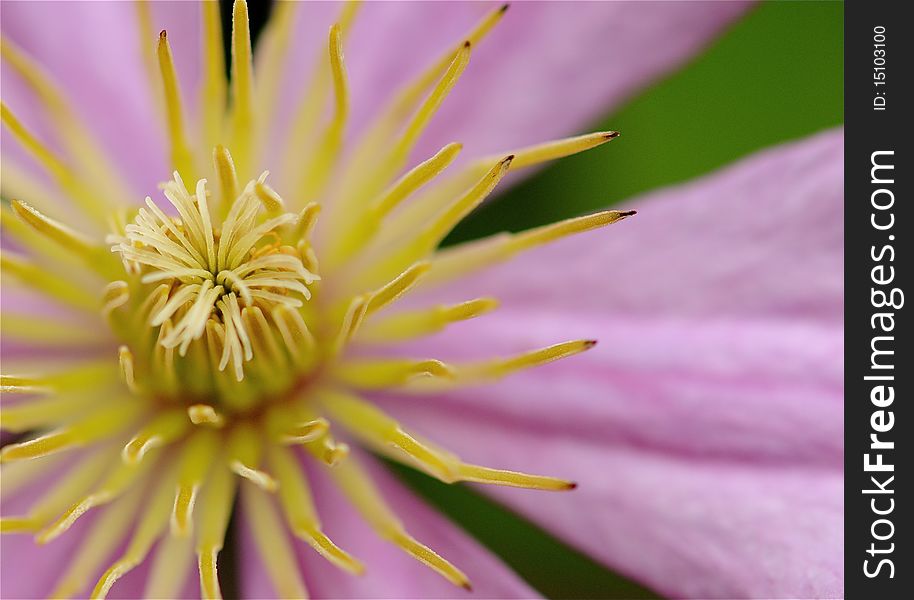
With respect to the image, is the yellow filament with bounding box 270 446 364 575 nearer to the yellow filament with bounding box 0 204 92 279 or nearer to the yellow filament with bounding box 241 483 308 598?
the yellow filament with bounding box 241 483 308 598

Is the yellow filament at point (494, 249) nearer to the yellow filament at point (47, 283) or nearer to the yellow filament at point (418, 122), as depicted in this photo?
the yellow filament at point (418, 122)

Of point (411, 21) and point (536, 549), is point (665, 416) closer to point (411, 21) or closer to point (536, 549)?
point (536, 549)

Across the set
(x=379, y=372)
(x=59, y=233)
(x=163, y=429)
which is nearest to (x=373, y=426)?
(x=379, y=372)

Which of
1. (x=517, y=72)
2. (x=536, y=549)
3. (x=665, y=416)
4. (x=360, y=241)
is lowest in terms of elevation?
(x=536, y=549)
